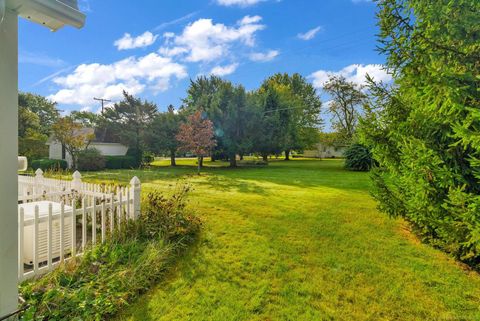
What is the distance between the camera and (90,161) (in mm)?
18328

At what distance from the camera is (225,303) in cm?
276

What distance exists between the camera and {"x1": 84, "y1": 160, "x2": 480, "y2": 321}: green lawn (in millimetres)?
2627

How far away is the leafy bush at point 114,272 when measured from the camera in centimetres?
251

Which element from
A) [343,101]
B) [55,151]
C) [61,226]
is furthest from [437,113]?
[55,151]

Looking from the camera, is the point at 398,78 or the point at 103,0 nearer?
the point at 103,0

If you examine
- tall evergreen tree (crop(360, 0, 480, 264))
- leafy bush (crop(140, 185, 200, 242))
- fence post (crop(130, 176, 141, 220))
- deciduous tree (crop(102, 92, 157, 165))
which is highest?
deciduous tree (crop(102, 92, 157, 165))

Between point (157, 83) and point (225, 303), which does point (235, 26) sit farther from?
point (225, 303)

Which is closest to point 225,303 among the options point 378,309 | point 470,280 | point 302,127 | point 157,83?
point 378,309

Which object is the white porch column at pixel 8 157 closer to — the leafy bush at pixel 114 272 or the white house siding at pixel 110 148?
the leafy bush at pixel 114 272

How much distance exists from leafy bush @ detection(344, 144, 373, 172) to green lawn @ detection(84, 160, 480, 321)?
40.8ft


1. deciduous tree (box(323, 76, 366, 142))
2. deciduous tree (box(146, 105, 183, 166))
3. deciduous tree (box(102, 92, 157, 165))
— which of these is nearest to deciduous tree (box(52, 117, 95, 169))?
deciduous tree (box(102, 92, 157, 165))

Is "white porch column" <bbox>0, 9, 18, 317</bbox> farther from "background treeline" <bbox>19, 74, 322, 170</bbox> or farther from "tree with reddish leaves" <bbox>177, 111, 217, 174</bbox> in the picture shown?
"background treeline" <bbox>19, 74, 322, 170</bbox>

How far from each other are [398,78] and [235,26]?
7.41 metres

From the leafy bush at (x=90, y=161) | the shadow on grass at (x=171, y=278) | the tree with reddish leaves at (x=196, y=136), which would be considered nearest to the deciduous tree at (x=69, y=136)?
the leafy bush at (x=90, y=161)
